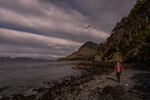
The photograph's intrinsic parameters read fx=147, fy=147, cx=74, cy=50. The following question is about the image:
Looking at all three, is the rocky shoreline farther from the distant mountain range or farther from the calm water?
the distant mountain range

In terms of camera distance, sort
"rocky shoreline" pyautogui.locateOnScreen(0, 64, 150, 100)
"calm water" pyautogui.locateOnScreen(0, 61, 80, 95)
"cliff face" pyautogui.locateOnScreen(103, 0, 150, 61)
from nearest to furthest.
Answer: "rocky shoreline" pyautogui.locateOnScreen(0, 64, 150, 100)
"calm water" pyautogui.locateOnScreen(0, 61, 80, 95)
"cliff face" pyautogui.locateOnScreen(103, 0, 150, 61)

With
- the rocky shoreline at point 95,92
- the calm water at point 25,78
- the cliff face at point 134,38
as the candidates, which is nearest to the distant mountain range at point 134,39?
the cliff face at point 134,38

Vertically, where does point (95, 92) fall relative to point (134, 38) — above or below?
below

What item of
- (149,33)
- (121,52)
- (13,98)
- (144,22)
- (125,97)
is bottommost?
(13,98)

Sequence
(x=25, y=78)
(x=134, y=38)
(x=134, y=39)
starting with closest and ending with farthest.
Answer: (x=25, y=78)
(x=134, y=39)
(x=134, y=38)

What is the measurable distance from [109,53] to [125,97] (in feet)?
246

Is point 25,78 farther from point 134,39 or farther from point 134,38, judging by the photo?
point 134,38

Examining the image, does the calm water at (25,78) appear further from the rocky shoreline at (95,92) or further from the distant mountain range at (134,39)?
the distant mountain range at (134,39)

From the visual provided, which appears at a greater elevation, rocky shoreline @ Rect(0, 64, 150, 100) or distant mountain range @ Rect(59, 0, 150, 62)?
distant mountain range @ Rect(59, 0, 150, 62)

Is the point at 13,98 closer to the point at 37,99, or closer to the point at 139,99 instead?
the point at 37,99

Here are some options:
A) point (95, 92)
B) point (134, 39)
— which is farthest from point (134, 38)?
point (95, 92)

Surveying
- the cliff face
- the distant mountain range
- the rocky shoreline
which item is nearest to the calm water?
the rocky shoreline

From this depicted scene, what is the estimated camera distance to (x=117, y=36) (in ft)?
276

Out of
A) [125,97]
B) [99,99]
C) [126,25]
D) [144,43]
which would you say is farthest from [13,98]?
[126,25]
